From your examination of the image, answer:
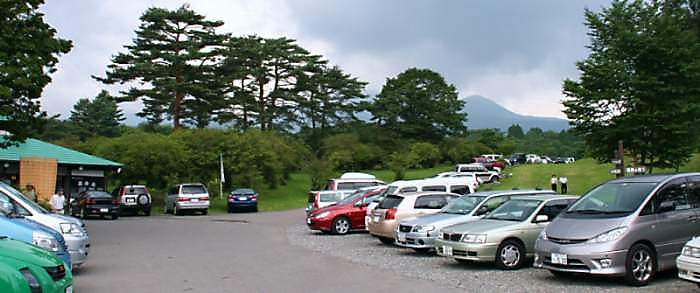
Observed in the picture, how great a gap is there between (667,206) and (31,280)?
915 cm

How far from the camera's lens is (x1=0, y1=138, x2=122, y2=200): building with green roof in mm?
34188

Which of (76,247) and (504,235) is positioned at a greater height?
(504,235)

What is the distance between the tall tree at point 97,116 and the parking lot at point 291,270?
239 feet

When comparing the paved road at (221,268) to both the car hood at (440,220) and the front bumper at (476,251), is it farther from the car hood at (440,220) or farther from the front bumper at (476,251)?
the car hood at (440,220)

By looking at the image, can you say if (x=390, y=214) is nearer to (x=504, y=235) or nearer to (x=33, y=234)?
(x=504, y=235)

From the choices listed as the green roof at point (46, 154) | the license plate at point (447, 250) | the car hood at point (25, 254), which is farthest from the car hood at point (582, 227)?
the green roof at point (46, 154)

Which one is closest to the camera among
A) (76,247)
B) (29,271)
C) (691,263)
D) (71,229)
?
(29,271)

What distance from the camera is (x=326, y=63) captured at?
70.6m

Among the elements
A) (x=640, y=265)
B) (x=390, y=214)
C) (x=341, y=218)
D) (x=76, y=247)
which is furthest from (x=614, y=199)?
(x=341, y=218)

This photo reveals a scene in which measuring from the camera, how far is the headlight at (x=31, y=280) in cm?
606

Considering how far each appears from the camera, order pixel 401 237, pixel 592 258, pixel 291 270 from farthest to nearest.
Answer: pixel 401 237
pixel 291 270
pixel 592 258

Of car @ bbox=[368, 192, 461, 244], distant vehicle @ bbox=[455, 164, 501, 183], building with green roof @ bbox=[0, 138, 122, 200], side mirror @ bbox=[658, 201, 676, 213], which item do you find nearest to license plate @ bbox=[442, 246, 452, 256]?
side mirror @ bbox=[658, 201, 676, 213]

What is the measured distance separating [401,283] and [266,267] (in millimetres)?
3472

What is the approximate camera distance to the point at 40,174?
34469 mm
